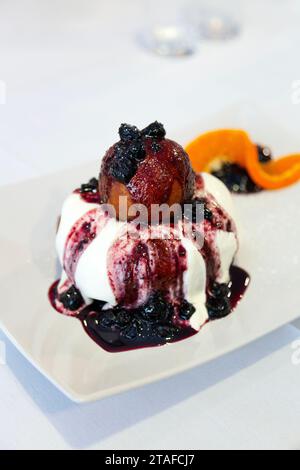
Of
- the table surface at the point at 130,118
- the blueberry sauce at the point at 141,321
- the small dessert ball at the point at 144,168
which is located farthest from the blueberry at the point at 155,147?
the table surface at the point at 130,118

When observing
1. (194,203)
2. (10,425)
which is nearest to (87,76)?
(194,203)

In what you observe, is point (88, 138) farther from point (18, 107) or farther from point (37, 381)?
point (37, 381)

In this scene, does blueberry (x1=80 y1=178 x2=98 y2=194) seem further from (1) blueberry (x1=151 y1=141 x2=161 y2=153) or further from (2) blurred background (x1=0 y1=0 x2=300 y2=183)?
(2) blurred background (x1=0 y1=0 x2=300 y2=183)

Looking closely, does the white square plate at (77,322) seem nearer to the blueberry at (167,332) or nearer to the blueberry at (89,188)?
the blueberry at (167,332)

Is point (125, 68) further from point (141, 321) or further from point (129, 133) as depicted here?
point (141, 321)

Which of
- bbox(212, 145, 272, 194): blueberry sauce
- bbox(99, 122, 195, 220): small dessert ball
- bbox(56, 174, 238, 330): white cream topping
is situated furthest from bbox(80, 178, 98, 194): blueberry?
bbox(212, 145, 272, 194): blueberry sauce
